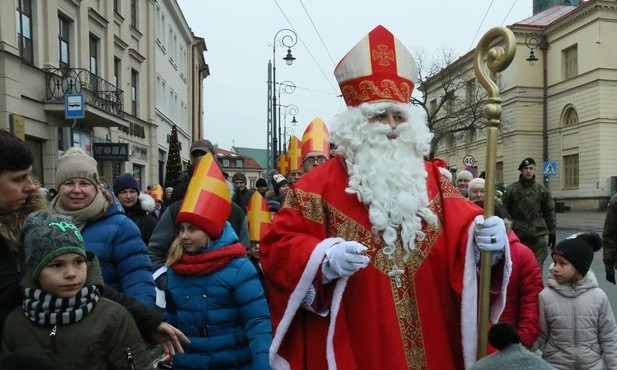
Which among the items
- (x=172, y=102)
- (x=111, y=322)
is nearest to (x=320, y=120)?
(x=111, y=322)

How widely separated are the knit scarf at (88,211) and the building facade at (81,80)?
7.96m

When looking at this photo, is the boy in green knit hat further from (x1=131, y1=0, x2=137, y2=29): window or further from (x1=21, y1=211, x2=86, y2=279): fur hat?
(x1=131, y1=0, x2=137, y2=29): window

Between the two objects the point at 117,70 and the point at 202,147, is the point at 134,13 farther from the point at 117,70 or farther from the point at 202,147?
the point at 202,147

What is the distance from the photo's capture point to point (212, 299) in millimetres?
3645

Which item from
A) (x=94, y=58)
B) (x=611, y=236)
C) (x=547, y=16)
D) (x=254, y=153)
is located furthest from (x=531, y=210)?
(x=254, y=153)

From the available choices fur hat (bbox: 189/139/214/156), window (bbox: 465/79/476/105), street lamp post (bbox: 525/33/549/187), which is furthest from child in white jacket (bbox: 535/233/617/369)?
A: street lamp post (bbox: 525/33/549/187)

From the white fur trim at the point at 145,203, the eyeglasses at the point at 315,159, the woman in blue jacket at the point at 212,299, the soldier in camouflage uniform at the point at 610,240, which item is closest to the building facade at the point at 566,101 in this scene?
the eyeglasses at the point at 315,159

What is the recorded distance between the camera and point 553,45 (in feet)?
127

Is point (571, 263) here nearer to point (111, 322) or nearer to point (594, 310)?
point (594, 310)

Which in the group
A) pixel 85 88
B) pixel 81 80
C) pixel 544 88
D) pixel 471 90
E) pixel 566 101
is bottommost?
pixel 85 88

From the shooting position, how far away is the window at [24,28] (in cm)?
1546

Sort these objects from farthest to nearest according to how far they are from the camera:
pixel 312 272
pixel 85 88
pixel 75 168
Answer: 1. pixel 85 88
2. pixel 75 168
3. pixel 312 272

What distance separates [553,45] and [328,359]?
131 ft

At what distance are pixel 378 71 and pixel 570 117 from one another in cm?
3800
